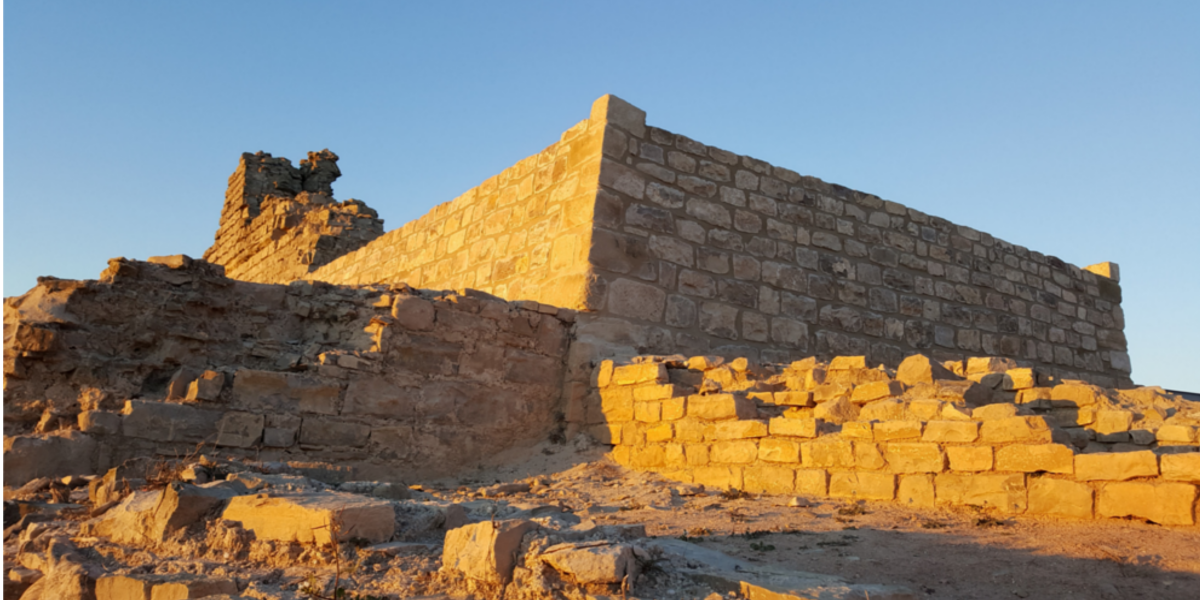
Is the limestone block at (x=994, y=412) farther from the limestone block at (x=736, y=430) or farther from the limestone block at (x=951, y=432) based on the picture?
the limestone block at (x=736, y=430)

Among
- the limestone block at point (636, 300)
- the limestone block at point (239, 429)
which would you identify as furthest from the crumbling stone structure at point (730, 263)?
the limestone block at point (239, 429)

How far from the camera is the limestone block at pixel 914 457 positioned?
4.37 meters

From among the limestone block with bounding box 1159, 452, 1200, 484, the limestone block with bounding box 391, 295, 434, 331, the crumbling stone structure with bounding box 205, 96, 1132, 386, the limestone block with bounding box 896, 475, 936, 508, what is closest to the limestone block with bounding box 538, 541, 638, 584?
the limestone block with bounding box 896, 475, 936, 508

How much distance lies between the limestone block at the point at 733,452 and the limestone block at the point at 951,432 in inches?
42.3

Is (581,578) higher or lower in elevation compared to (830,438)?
lower

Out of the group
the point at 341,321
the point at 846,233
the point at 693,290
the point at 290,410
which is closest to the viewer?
the point at 290,410

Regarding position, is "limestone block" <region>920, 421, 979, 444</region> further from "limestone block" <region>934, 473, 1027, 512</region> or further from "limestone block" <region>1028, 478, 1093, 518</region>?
"limestone block" <region>1028, 478, 1093, 518</region>

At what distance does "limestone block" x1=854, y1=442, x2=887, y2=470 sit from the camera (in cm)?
458

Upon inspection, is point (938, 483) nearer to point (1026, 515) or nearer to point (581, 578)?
point (1026, 515)

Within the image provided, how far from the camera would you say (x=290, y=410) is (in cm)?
546

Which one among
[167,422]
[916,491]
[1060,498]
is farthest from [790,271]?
[167,422]

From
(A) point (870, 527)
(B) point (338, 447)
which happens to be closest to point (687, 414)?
(A) point (870, 527)

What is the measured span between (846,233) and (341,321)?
4.90 meters

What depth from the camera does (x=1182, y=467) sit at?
3592 millimetres
